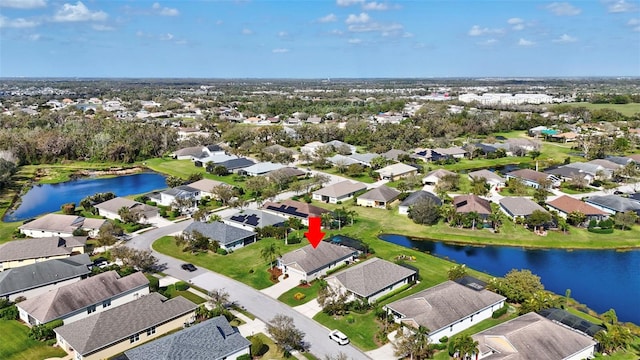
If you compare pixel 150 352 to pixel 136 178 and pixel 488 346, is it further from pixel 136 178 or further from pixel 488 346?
pixel 136 178

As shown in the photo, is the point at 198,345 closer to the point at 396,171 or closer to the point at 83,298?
the point at 83,298

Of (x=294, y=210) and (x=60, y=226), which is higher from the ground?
(x=294, y=210)

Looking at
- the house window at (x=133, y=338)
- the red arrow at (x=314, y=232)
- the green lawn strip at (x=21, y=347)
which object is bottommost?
the green lawn strip at (x=21, y=347)

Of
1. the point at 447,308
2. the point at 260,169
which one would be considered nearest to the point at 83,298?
the point at 447,308

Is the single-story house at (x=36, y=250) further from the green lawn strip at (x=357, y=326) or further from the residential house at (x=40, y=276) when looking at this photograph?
the green lawn strip at (x=357, y=326)

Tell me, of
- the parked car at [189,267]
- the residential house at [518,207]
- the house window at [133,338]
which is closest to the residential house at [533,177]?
the residential house at [518,207]

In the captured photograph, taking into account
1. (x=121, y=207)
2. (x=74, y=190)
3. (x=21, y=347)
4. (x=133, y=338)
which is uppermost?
(x=121, y=207)
